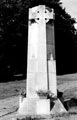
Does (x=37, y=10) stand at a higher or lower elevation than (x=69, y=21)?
lower

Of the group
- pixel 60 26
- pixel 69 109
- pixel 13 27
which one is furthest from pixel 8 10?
pixel 69 109

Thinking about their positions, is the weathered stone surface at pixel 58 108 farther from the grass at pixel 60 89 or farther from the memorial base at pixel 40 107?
the grass at pixel 60 89

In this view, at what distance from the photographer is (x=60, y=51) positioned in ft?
142

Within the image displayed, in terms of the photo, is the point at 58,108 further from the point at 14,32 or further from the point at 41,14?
the point at 14,32

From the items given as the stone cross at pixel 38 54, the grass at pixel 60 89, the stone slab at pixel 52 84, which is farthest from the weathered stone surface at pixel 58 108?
the grass at pixel 60 89

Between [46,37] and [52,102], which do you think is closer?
[52,102]

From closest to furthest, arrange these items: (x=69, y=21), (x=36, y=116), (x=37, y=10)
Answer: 1. (x=36, y=116)
2. (x=37, y=10)
3. (x=69, y=21)

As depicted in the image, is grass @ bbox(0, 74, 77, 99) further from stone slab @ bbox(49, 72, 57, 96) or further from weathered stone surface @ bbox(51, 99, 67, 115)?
weathered stone surface @ bbox(51, 99, 67, 115)

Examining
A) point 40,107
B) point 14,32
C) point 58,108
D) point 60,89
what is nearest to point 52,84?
point 58,108

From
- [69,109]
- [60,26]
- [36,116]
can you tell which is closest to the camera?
[36,116]

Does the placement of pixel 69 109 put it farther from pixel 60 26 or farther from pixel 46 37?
pixel 60 26

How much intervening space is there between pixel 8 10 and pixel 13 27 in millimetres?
2890

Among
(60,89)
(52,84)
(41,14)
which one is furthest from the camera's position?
(60,89)

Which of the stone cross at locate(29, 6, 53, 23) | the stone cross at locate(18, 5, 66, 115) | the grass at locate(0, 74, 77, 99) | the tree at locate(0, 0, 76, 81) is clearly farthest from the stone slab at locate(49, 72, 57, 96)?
the tree at locate(0, 0, 76, 81)
